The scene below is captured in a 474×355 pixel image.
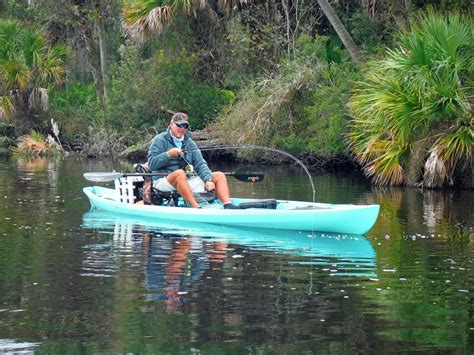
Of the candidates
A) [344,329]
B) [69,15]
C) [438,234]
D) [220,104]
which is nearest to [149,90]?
[220,104]

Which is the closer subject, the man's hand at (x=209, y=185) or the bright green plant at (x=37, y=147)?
the man's hand at (x=209, y=185)

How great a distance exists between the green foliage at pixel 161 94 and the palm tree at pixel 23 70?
2750 mm

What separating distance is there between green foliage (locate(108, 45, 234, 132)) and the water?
15.3 metres

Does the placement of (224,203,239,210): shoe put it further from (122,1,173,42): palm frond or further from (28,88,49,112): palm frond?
(28,88,49,112): palm frond

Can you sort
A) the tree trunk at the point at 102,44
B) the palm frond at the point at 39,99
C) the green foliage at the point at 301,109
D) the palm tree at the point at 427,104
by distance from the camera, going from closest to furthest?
the palm tree at the point at 427,104 → the green foliage at the point at 301,109 → the palm frond at the point at 39,99 → the tree trunk at the point at 102,44

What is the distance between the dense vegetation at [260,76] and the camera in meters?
A: 23.6

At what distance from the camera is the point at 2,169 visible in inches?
1149

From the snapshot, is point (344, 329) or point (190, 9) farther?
point (190, 9)

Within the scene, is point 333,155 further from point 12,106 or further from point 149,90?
point 12,106

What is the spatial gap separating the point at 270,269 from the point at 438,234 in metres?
4.12

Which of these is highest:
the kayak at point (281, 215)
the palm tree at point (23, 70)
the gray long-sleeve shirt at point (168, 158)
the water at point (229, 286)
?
the palm tree at point (23, 70)

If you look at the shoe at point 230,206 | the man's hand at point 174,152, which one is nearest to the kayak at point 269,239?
the shoe at point 230,206

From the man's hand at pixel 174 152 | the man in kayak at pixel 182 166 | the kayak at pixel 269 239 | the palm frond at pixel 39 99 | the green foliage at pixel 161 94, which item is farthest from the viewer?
the palm frond at pixel 39 99

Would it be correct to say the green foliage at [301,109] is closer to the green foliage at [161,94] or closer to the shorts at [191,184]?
the green foliage at [161,94]
